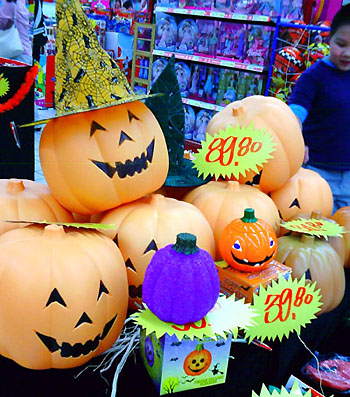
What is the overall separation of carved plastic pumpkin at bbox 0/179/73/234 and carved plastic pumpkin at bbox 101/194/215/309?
0.12 meters

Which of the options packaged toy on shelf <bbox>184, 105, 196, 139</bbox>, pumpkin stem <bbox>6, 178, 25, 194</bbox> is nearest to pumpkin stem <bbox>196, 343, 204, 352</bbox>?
pumpkin stem <bbox>6, 178, 25, 194</bbox>

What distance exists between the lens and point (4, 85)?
193 cm

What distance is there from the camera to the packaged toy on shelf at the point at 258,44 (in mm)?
3594

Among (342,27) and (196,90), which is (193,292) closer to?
(342,27)

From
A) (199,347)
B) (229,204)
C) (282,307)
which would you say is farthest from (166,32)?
(199,347)

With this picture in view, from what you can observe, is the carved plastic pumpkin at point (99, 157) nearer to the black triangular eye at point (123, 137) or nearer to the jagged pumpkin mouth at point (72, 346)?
the black triangular eye at point (123, 137)

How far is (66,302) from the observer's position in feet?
2.81

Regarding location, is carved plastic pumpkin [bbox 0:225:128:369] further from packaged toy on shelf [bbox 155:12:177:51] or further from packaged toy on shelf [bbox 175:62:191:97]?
packaged toy on shelf [bbox 155:12:177:51]

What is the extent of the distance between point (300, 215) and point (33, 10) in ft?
13.8

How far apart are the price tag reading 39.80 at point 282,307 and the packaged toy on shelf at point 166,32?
3.88 m

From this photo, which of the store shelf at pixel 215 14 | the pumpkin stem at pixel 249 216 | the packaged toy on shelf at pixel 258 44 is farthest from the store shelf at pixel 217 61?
the pumpkin stem at pixel 249 216

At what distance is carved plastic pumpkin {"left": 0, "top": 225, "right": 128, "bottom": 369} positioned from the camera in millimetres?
848

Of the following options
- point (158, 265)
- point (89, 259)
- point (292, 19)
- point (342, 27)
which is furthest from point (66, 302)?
point (292, 19)

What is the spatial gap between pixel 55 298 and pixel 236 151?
2.22 ft
